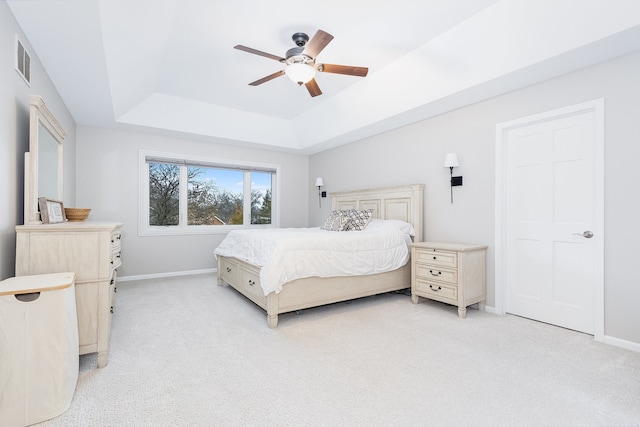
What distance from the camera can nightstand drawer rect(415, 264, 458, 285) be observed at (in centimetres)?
325

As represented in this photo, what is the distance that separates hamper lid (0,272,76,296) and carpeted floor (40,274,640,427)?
2.23 feet

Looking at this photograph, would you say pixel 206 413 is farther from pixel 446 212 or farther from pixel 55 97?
pixel 55 97

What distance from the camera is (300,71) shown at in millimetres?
2799

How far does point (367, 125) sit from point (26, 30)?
350 cm

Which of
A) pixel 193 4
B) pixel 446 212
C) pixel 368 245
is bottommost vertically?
pixel 368 245

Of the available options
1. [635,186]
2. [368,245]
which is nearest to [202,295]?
[368,245]

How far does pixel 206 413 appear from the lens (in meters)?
1.67

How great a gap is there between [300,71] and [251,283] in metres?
2.21

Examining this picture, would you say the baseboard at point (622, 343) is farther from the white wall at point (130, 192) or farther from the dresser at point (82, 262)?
the white wall at point (130, 192)

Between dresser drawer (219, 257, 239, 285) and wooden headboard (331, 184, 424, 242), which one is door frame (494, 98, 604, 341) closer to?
wooden headboard (331, 184, 424, 242)

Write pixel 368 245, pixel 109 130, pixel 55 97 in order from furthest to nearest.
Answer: pixel 109 130 → pixel 368 245 → pixel 55 97

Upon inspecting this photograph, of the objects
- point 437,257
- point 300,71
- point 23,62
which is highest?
point 300,71

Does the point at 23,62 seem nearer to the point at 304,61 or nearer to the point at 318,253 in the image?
the point at 304,61

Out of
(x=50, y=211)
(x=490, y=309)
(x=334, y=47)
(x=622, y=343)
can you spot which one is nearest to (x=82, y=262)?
(x=50, y=211)
